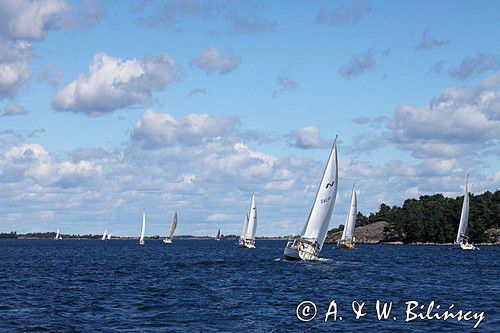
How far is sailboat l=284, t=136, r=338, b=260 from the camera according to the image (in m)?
87.9

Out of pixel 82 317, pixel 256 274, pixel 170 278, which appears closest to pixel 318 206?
pixel 256 274

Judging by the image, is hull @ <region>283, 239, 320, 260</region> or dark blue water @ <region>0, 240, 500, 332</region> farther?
hull @ <region>283, 239, 320, 260</region>

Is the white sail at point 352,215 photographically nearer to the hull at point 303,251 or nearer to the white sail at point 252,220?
the white sail at point 252,220

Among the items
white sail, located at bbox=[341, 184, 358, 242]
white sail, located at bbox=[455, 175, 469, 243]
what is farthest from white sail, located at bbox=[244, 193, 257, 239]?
white sail, located at bbox=[455, 175, 469, 243]

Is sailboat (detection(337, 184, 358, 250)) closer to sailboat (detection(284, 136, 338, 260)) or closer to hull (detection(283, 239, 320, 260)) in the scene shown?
hull (detection(283, 239, 320, 260))

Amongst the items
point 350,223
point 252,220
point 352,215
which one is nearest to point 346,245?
point 350,223

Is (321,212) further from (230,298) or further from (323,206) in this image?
(230,298)

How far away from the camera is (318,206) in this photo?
89.2 metres

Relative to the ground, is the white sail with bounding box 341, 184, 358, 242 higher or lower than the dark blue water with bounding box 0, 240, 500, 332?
higher

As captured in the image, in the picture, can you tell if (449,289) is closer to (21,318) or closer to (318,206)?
(318,206)

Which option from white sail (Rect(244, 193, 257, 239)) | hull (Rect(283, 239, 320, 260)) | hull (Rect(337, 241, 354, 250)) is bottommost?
hull (Rect(283, 239, 320, 260))

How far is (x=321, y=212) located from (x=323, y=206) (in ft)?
2.70

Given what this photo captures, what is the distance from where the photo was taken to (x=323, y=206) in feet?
292

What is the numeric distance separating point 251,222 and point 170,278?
337ft
